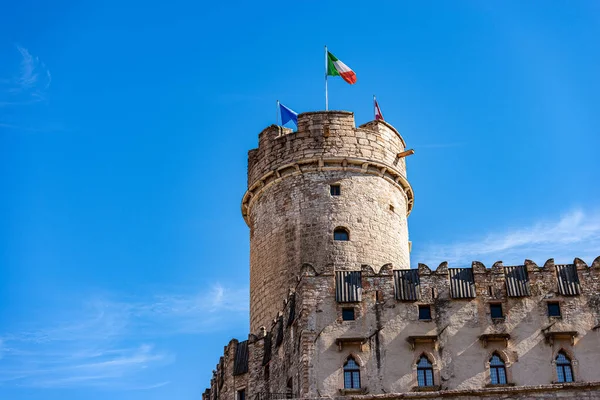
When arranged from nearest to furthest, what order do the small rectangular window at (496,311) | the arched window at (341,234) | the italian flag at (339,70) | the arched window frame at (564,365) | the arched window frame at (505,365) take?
the arched window frame at (564,365) < the arched window frame at (505,365) < the small rectangular window at (496,311) < the arched window at (341,234) < the italian flag at (339,70)

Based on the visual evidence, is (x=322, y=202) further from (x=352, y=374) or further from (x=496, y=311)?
(x=496, y=311)

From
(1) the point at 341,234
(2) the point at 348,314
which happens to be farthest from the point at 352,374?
(1) the point at 341,234

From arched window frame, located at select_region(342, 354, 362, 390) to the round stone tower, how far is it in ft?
18.1

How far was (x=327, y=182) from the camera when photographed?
4647 centimetres

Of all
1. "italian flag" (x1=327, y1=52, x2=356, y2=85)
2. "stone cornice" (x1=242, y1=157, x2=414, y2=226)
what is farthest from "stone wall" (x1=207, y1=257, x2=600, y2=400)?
"italian flag" (x1=327, y1=52, x2=356, y2=85)

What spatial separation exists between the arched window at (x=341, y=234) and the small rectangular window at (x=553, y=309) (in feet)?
Result: 30.6

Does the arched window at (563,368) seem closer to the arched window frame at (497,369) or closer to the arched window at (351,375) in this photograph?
the arched window frame at (497,369)

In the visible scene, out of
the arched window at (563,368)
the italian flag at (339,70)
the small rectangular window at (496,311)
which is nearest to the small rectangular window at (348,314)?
the small rectangular window at (496,311)

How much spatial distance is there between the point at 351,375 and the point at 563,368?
25.0 ft

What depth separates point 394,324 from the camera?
39812mm

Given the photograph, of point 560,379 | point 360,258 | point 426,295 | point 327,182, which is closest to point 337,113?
point 327,182

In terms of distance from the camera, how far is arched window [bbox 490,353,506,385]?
38.7 meters

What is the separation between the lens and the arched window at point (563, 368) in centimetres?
3847

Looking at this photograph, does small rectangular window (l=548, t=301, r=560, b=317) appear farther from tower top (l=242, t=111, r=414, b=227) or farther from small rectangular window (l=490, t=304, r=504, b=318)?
tower top (l=242, t=111, r=414, b=227)
